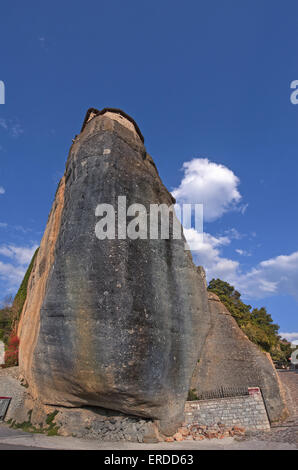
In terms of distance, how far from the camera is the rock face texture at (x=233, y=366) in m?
11.9

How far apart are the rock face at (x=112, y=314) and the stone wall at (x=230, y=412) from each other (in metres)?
0.65

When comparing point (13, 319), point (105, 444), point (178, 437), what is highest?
point (13, 319)

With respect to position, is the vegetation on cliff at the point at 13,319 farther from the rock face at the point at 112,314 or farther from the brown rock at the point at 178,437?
the brown rock at the point at 178,437

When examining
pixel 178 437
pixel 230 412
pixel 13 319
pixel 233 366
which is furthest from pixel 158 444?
pixel 13 319

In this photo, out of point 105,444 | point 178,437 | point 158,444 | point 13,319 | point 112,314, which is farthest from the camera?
point 13,319

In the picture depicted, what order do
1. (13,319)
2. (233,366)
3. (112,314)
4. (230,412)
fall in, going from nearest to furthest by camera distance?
1. (112,314)
2. (230,412)
3. (233,366)
4. (13,319)

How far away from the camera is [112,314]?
30.6 feet

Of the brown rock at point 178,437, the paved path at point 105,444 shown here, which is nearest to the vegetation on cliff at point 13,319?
the paved path at point 105,444

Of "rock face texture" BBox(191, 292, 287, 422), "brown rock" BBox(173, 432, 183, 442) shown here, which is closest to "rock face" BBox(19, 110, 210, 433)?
"brown rock" BBox(173, 432, 183, 442)

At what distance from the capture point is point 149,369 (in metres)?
9.39

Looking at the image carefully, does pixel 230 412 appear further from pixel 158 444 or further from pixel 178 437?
pixel 158 444

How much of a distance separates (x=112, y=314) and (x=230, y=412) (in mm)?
6476

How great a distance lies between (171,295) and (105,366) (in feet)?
13.3
